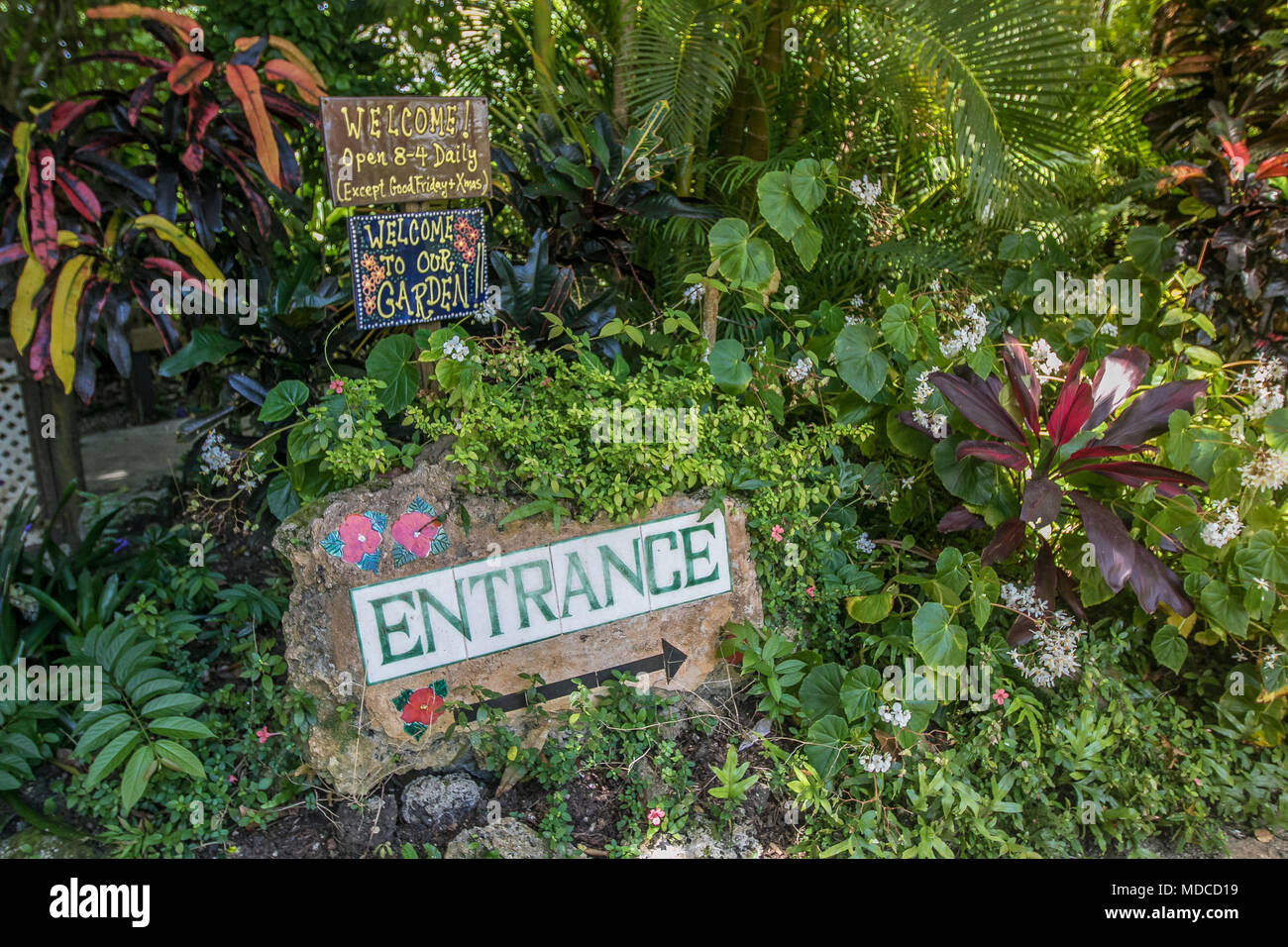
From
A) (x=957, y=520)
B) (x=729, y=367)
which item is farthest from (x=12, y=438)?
(x=957, y=520)

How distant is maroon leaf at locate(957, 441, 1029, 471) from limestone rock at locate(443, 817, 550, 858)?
5.25 feet

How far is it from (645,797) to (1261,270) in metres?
2.75

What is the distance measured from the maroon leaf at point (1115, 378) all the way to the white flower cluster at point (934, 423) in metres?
0.42

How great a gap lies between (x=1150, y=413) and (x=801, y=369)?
1030 millimetres

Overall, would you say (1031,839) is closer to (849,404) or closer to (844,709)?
(844,709)

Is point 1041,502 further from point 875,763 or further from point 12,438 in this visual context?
point 12,438

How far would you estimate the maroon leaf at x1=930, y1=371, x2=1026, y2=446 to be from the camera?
2627 millimetres

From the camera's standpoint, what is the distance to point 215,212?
3.09m

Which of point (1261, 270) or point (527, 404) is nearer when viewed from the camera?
point (527, 404)

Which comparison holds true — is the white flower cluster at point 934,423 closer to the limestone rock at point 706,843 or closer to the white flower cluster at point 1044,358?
the white flower cluster at point 1044,358

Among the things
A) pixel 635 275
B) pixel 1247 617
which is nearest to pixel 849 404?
pixel 635 275

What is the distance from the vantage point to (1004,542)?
2674 millimetres

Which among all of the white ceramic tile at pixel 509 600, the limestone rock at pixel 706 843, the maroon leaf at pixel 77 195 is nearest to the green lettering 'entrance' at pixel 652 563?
the white ceramic tile at pixel 509 600

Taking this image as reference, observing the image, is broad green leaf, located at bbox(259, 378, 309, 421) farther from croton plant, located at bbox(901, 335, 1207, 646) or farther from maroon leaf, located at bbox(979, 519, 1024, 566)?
maroon leaf, located at bbox(979, 519, 1024, 566)
